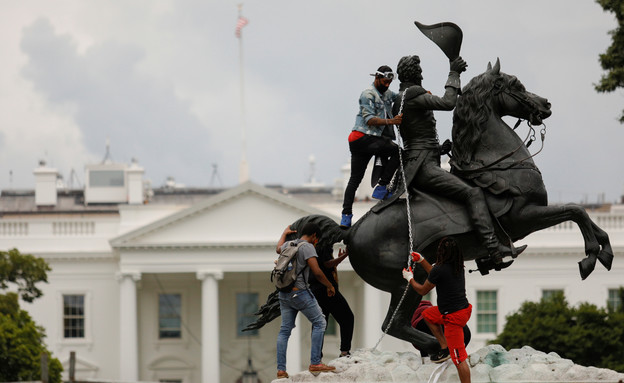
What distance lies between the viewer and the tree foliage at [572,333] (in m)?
35.8

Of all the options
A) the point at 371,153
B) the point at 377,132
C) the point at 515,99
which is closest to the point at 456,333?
the point at 371,153

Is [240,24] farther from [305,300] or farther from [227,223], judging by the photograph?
[305,300]

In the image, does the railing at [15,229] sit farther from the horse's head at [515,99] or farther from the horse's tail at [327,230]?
the horse's head at [515,99]

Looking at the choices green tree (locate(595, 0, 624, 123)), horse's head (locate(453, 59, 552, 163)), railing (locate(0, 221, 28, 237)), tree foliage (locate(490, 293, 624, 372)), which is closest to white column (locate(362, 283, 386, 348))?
railing (locate(0, 221, 28, 237))

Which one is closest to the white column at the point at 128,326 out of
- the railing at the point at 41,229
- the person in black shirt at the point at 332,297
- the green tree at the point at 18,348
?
the railing at the point at 41,229

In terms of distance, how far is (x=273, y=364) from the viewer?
6109 centimetres

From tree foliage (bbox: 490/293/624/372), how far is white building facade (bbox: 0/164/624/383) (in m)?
17.1

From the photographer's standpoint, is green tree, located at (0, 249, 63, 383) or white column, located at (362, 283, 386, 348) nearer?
green tree, located at (0, 249, 63, 383)

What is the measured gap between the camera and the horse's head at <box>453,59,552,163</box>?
12.1 metres

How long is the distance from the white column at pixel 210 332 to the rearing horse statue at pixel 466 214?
152 ft

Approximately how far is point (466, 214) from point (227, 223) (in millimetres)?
46203

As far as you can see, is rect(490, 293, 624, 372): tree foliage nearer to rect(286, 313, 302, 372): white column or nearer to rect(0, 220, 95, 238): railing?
rect(286, 313, 302, 372): white column

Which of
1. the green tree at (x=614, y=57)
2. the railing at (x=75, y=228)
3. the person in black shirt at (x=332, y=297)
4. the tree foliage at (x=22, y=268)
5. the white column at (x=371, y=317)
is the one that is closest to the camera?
the person in black shirt at (x=332, y=297)

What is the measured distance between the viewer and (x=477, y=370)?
11.7 meters
